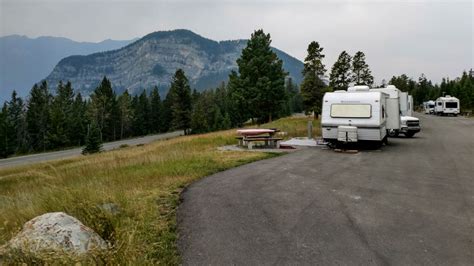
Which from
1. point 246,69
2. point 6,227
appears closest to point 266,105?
point 246,69

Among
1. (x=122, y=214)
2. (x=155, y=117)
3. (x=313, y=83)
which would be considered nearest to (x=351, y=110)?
(x=122, y=214)

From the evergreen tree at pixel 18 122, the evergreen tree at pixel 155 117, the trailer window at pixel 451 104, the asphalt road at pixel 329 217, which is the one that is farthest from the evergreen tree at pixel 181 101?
the asphalt road at pixel 329 217

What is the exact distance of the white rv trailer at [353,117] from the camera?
17.0m

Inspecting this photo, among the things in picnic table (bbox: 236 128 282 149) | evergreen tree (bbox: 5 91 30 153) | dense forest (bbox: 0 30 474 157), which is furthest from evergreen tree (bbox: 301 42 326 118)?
evergreen tree (bbox: 5 91 30 153)

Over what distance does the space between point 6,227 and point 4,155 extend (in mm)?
67899

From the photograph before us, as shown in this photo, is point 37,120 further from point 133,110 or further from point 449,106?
point 449,106

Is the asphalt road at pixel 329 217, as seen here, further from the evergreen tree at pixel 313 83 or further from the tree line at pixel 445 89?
the tree line at pixel 445 89

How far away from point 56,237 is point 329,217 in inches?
178

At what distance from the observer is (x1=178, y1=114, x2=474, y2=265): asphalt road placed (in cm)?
507

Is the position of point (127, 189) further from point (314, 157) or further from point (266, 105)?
point (266, 105)

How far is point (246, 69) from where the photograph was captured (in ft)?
147

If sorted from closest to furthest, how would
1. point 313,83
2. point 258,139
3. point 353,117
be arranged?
point 353,117 < point 258,139 < point 313,83

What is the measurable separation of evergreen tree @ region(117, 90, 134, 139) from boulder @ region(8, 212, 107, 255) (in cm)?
8402

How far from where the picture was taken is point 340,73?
51.2m
